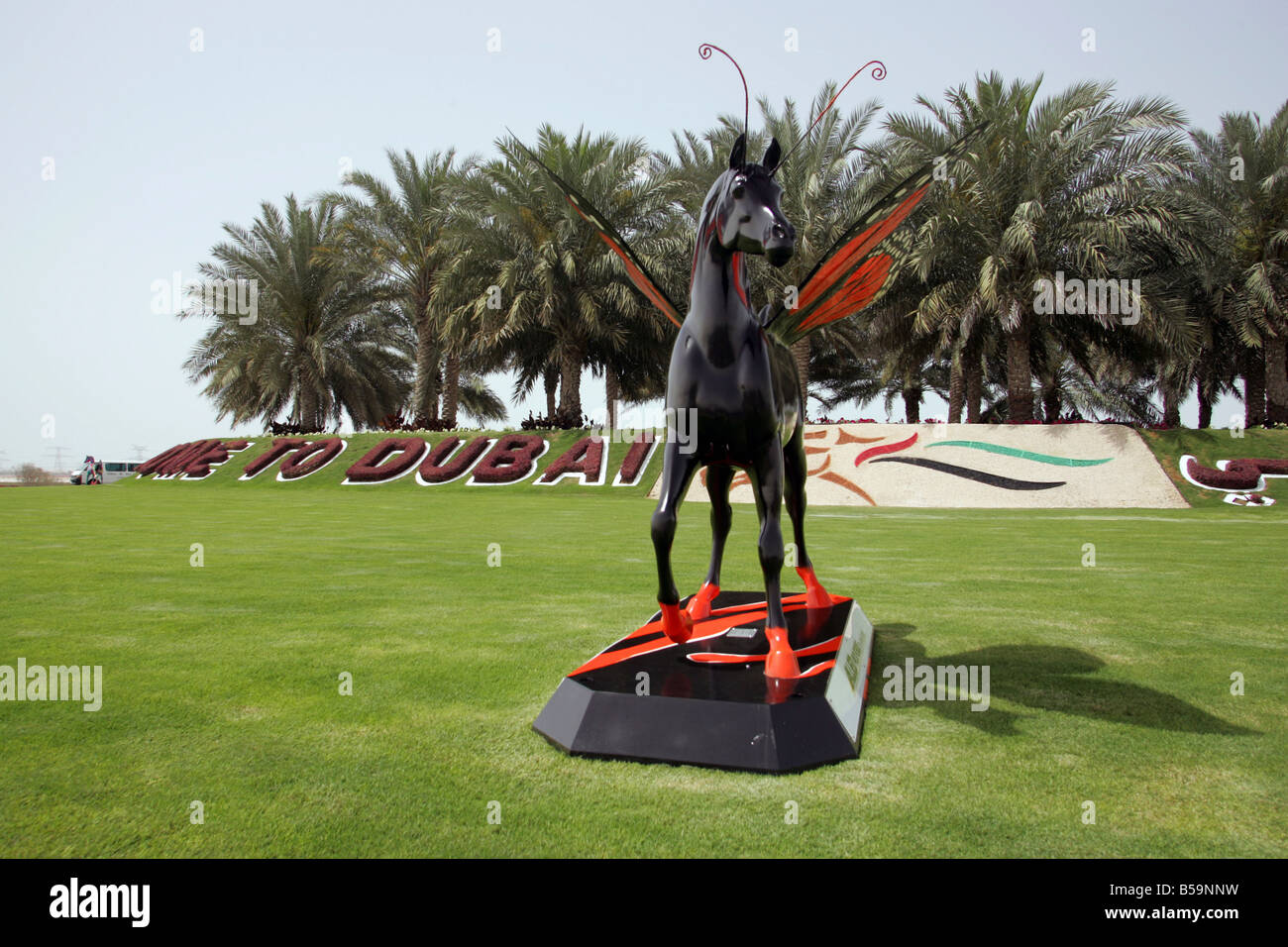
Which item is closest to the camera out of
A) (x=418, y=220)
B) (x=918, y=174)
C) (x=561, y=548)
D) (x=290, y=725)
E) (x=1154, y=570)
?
(x=290, y=725)

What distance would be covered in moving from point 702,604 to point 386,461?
25.5 meters

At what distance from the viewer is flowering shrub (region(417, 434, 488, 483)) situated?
88.4 ft

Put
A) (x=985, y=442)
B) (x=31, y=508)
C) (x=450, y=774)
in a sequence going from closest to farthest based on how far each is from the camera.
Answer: (x=450, y=774) < (x=31, y=508) < (x=985, y=442)

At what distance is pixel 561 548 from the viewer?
10.6 meters

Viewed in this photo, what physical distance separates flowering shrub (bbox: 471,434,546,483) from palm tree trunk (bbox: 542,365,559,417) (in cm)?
511

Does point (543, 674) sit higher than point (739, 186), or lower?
lower

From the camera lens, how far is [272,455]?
30688 millimetres

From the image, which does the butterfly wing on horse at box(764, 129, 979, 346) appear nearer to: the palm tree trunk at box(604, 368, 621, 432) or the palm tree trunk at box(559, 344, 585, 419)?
the palm tree trunk at box(559, 344, 585, 419)

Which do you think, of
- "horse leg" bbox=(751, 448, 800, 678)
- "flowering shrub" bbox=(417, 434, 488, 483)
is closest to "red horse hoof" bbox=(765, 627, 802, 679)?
"horse leg" bbox=(751, 448, 800, 678)

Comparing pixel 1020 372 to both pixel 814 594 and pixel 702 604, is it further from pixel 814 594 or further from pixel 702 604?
pixel 702 604

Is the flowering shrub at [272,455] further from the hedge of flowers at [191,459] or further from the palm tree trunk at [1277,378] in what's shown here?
the palm tree trunk at [1277,378]

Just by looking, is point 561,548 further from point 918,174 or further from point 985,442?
point 985,442

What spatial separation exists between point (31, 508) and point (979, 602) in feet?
65.3

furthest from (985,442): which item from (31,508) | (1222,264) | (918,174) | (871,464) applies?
(31,508)
